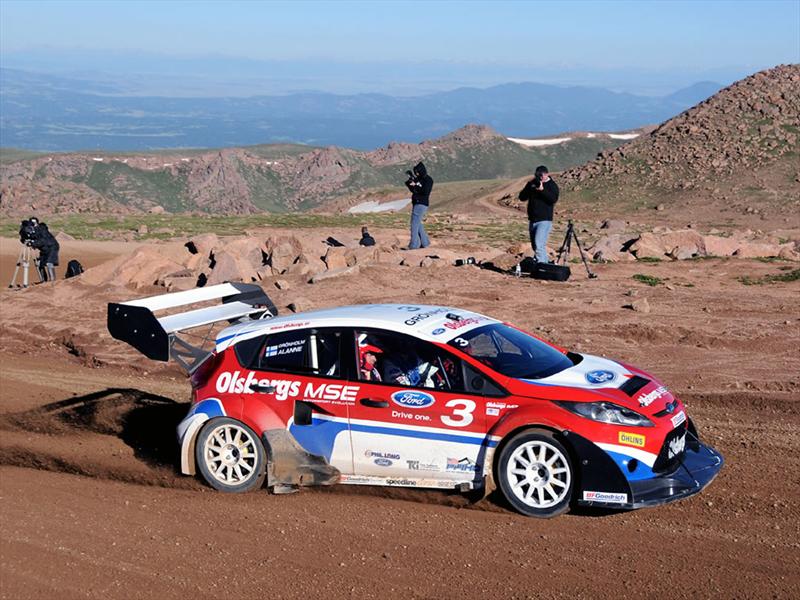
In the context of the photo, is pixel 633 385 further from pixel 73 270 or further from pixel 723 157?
pixel 723 157

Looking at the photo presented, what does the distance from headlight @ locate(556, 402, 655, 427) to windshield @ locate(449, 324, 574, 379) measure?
1.65ft

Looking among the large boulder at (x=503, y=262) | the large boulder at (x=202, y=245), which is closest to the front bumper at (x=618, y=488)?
the large boulder at (x=503, y=262)

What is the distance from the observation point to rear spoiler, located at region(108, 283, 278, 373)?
9.27 metres

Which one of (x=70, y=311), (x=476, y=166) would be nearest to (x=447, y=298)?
(x=70, y=311)

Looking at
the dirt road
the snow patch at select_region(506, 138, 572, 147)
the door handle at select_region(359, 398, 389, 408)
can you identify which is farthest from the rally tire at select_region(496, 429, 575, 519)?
the snow patch at select_region(506, 138, 572, 147)

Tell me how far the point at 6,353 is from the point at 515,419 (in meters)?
11.0

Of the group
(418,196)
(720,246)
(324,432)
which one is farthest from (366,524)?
(720,246)

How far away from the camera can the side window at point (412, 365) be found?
807 cm

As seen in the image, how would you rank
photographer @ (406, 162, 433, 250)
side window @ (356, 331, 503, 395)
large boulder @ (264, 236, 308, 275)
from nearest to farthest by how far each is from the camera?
1. side window @ (356, 331, 503, 395)
2. large boulder @ (264, 236, 308, 275)
3. photographer @ (406, 162, 433, 250)

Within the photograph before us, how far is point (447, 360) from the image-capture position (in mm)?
8203

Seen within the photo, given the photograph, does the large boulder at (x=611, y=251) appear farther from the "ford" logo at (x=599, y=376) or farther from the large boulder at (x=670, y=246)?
the "ford" logo at (x=599, y=376)

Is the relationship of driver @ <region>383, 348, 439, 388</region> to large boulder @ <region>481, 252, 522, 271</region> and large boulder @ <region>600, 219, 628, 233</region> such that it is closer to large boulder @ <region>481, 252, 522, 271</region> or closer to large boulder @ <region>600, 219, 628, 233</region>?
large boulder @ <region>481, 252, 522, 271</region>

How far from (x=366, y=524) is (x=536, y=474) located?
4.33 feet

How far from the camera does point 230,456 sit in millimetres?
8695
